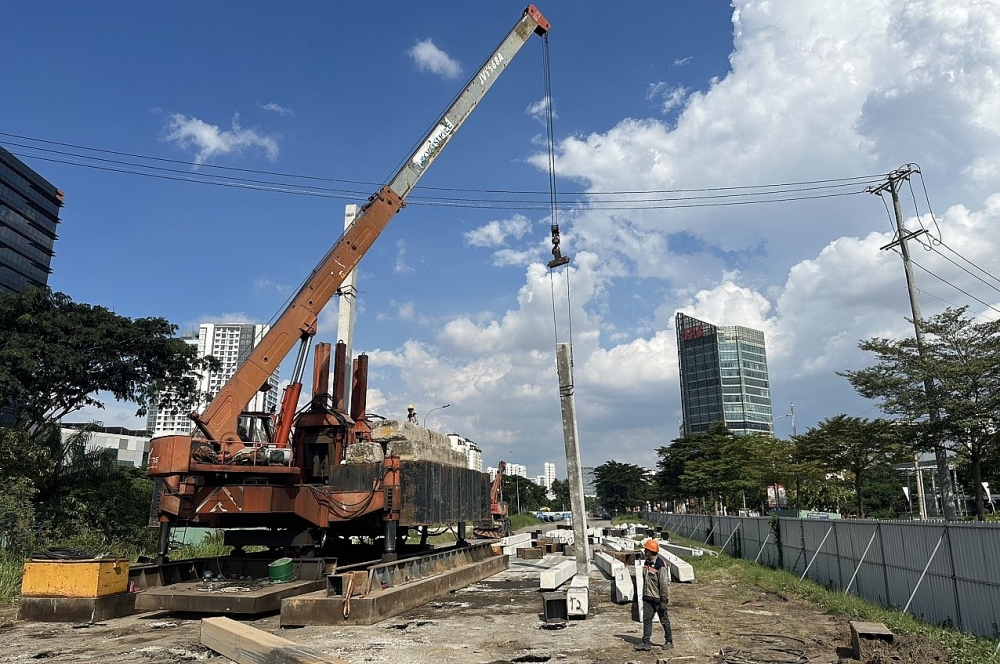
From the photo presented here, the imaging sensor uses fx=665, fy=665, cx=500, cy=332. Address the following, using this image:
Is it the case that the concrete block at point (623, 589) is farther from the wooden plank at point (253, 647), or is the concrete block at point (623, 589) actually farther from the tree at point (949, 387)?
the tree at point (949, 387)

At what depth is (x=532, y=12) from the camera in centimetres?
2347

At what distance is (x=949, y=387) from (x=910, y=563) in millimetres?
15985

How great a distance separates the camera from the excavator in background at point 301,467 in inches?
534

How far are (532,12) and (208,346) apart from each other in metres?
158

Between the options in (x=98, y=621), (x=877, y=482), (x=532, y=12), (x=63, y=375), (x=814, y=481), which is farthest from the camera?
(x=877, y=482)

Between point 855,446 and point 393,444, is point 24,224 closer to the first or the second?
point 393,444

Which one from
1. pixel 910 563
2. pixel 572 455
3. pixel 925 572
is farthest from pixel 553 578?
pixel 925 572

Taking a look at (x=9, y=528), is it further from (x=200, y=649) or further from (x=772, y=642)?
(x=772, y=642)

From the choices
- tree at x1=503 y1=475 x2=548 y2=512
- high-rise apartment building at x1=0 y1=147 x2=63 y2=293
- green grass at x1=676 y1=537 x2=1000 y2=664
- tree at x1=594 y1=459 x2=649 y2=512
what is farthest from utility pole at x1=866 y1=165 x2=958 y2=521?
high-rise apartment building at x1=0 y1=147 x2=63 y2=293

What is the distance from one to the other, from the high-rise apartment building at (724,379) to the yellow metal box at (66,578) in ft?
451

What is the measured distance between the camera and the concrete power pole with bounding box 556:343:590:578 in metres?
16.4

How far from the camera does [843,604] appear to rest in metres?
13.0

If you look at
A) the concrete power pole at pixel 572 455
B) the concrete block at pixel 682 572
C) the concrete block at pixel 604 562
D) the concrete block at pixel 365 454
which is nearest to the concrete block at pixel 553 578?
the concrete power pole at pixel 572 455

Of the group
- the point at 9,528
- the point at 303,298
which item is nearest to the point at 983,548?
the point at 303,298
